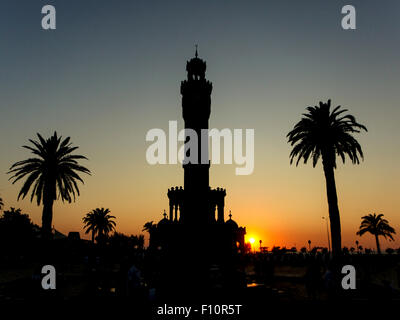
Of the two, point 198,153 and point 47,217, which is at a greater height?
point 198,153

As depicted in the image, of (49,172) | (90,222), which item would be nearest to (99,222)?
(90,222)

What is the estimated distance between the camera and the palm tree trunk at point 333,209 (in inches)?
1161

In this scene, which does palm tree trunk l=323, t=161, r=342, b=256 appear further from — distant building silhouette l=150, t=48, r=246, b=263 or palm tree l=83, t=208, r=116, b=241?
palm tree l=83, t=208, r=116, b=241

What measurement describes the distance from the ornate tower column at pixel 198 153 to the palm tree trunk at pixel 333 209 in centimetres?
3274

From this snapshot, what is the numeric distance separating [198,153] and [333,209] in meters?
35.5

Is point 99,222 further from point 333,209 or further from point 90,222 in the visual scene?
point 333,209

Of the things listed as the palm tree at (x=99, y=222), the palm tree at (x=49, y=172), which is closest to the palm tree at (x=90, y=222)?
the palm tree at (x=99, y=222)

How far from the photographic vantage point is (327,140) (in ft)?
106

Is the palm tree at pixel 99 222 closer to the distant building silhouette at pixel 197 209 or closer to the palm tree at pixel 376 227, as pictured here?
the distant building silhouette at pixel 197 209

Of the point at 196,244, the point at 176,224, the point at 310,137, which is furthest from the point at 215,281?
the point at 176,224
